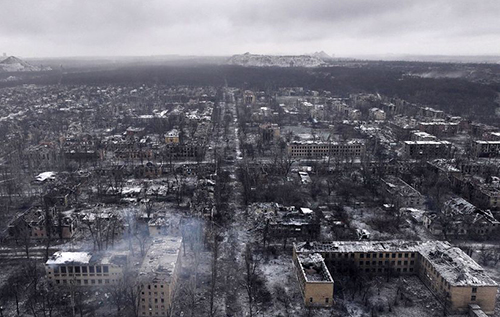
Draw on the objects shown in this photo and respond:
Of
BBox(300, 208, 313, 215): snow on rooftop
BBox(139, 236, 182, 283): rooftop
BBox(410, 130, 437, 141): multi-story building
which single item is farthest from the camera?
BBox(410, 130, 437, 141): multi-story building

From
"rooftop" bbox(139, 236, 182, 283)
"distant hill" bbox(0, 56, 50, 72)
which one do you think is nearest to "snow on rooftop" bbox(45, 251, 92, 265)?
"rooftop" bbox(139, 236, 182, 283)

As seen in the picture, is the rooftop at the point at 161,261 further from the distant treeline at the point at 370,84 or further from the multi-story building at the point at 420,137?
the distant treeline at the point at 370,84

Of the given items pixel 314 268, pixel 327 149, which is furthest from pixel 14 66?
pixel 314 268

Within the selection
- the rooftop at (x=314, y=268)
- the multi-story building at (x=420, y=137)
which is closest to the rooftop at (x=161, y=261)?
the rooftop at (x=314, y=268)

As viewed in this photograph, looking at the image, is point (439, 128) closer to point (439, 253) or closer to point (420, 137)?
point (420, 137)

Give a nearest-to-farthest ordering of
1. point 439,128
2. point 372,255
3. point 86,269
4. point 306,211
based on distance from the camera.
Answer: point 86,269
point 372,255
point 306,211
point 439,128

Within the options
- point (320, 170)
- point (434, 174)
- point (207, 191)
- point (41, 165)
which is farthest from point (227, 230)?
point (41, 165)

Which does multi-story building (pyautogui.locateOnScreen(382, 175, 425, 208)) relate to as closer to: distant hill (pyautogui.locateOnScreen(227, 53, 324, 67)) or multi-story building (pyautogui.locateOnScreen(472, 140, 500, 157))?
multi-story building (pyautogui.locateOnScreen(472, 140, 500, 157))
